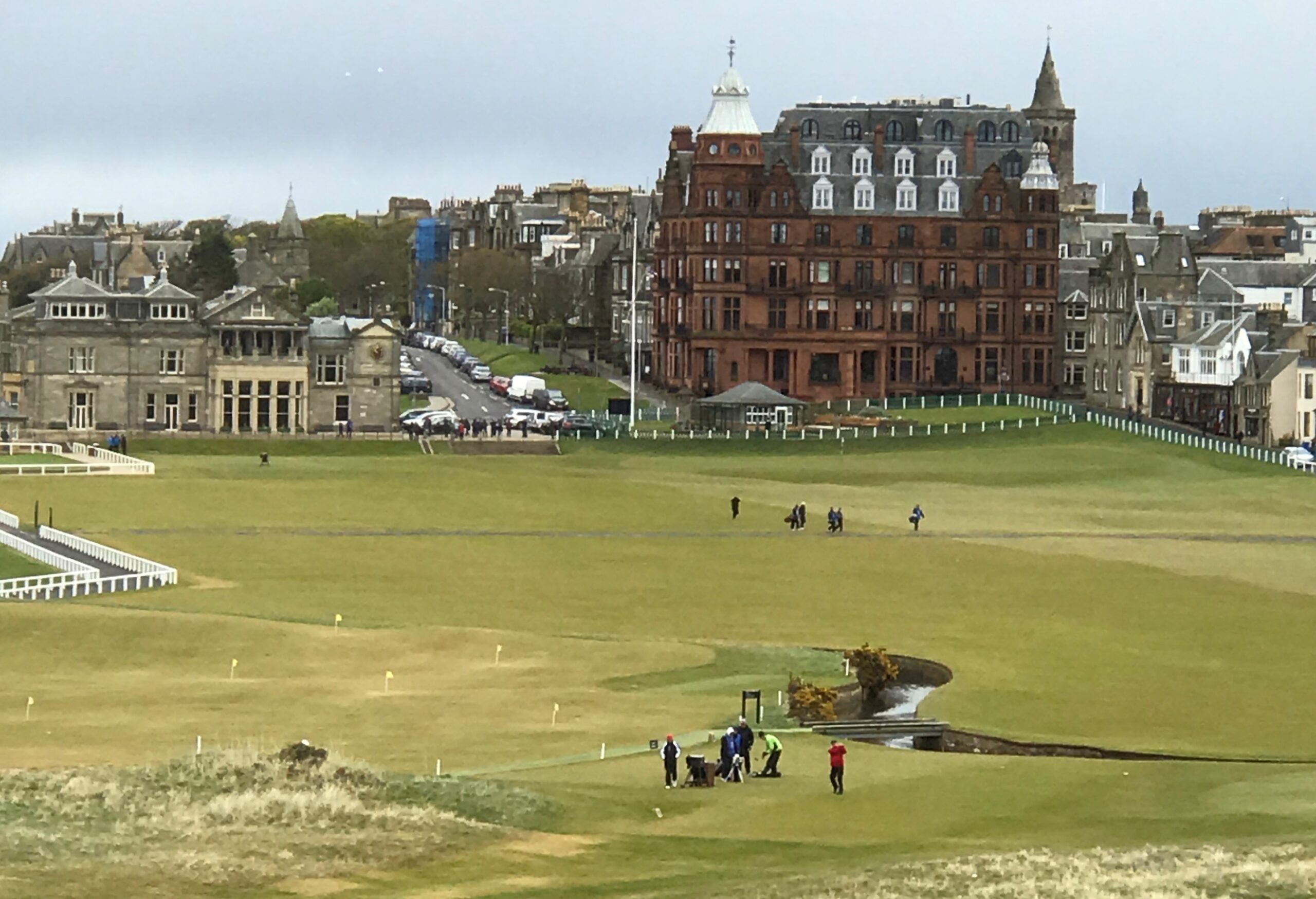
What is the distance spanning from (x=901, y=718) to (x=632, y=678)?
829 centimetres

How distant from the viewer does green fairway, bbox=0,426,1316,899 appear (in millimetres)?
54844

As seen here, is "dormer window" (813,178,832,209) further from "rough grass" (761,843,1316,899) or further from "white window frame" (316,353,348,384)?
"rough grass" (761,843,1316,899)

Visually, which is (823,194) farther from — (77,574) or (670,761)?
(670,761)

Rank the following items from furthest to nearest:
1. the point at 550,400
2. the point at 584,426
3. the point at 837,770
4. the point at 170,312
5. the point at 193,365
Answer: the point at 550,400, the point at 170,312, the point at 193,365, the point at 584,426, the point at 837,770

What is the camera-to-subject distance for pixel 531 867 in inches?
1992

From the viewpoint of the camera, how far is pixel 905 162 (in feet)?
591

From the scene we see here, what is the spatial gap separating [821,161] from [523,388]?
73.2 feet

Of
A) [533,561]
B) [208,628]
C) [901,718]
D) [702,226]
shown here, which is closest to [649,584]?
[533,561]

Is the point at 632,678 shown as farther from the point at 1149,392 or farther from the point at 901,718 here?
the point at 1149,392

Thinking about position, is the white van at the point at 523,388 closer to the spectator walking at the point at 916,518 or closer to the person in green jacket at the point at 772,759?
the spectator walking at the point at 916,518

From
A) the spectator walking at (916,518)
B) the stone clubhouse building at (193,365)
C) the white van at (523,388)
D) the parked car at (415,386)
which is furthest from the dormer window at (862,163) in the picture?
the spectator walking at (916,518)

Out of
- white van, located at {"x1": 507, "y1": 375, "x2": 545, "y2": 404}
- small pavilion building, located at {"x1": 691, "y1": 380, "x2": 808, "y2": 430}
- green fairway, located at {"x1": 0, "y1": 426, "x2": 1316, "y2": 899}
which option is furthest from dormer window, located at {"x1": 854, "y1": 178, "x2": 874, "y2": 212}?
green fairway, located at {"x1": 0, "y1": 426, "x2": 1316, "y2": 899}

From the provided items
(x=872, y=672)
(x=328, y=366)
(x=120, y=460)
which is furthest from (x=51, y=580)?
(x=328, y=366)

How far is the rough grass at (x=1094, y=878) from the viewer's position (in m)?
46.3
